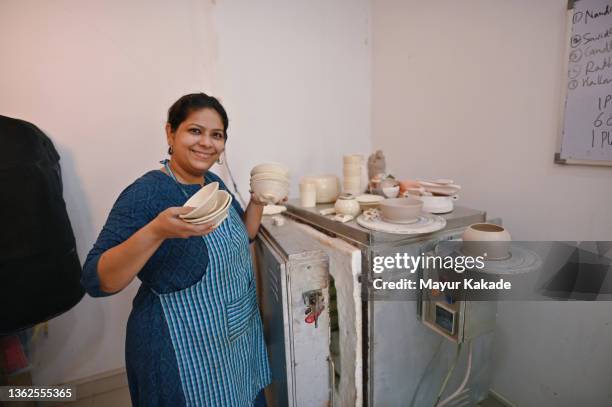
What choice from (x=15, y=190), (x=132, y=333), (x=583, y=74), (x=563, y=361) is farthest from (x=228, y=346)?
(x=583, y=74)

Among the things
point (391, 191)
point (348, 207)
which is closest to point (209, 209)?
point (348, 207)

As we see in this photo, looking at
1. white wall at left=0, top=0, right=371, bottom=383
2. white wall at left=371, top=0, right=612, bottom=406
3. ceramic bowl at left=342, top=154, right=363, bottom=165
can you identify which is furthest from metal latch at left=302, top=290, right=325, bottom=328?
white wall at left=0, top=0, right=371, bottom=383

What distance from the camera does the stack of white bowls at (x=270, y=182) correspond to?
1.17 metres

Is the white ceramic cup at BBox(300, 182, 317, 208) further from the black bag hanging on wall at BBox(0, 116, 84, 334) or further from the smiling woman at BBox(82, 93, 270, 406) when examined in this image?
the black bag hanging on wall at BBox(0, 116, 84, 334)

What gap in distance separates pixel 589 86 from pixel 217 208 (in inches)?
51.3

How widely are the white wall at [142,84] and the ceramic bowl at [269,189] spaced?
0.78m

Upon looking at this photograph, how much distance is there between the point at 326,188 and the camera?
1.50m

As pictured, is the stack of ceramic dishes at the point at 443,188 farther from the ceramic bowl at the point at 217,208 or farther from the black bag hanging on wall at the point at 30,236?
the black bag hanging on wall at the point at 30,236

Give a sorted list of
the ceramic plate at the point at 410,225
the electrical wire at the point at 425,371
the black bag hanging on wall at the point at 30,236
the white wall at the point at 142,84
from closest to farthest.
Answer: the ceramic plate at the point at 410,225
the electrical wire at the point at 425,371
the black bag hanging on wall at the point at 30,236
the white wall at the point at 142,84

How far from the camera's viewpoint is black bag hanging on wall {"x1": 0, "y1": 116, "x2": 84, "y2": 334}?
1.27 m

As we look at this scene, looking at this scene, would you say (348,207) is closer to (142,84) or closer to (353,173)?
(353,173)

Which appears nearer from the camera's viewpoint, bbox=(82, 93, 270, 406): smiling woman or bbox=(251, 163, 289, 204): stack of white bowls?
bbox=(82, 93, 270, 406): smiling woman

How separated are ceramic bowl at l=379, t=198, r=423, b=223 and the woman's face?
1.97 ft

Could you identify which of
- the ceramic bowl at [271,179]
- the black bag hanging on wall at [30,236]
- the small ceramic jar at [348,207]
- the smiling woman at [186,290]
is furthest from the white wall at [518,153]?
the black bag hanging on wall at [30,236]
